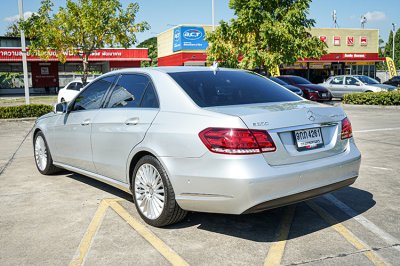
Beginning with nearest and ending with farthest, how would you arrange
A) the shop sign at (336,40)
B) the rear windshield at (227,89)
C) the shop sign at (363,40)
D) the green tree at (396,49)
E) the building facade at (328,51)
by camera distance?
1. the rear windshield at (227,89)
2. the building facade at (328,51)
3. the shop sign at (336,40)
4. the shop sign at (363,40)
5. the green tree at (396,49)

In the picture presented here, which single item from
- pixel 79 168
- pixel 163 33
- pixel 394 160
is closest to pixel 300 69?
pixel 163 33

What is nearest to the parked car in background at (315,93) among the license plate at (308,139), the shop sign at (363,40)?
the license plate at (308,139)

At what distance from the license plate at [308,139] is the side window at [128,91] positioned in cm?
177

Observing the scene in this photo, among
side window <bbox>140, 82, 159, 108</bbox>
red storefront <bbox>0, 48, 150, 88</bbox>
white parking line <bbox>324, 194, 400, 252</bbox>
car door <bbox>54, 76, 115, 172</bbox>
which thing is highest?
red storefront <bbox>0, 48, 150, 88</bbox>

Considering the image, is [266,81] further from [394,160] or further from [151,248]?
[394,160]

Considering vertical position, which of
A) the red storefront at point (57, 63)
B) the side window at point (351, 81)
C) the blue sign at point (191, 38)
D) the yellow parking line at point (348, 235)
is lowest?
the yellow parking line at point (348, 235)

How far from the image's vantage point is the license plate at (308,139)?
3.83m

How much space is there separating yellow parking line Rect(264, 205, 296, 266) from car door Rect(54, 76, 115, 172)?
2389 mm

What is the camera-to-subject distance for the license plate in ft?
12.6

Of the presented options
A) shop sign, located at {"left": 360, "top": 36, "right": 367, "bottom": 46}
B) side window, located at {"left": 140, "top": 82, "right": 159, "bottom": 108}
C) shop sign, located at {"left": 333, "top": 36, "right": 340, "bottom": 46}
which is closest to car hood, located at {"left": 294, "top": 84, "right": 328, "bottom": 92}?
side window, located at {"left": 140, "top": 82, "right": 159, "bottom": 108}

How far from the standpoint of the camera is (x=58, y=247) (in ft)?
12.7

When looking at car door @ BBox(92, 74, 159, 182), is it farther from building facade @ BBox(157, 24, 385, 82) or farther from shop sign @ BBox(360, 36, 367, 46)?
shop sign @ BBox(360, 36, 367, 46)

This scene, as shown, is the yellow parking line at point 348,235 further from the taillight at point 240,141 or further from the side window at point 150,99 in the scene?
the side window at point 150,99

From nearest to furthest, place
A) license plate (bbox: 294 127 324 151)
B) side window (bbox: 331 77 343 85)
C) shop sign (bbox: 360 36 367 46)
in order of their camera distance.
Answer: license plate (bbox: 294 127 324 151)
side window (bbox: 331 77 343 85)
shop sign (bbox: 360 36 367 46)
